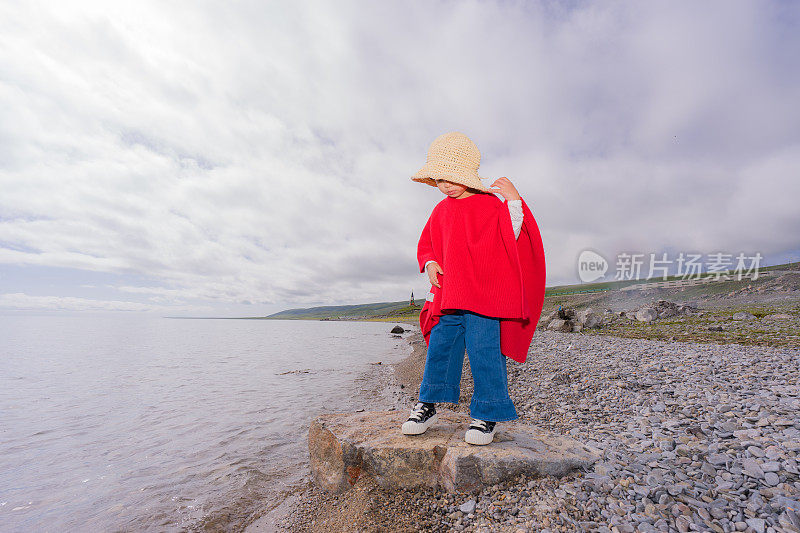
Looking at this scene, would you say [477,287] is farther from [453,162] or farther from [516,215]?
[453,162]

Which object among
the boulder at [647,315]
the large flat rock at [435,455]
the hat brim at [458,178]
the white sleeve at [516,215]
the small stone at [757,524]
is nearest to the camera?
the small stone at [757,524]

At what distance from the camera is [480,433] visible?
12.6ft

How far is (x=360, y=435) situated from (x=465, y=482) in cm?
147

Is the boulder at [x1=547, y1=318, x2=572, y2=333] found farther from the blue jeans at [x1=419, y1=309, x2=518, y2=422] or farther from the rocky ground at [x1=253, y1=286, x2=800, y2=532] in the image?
the blue jeans at [x1=419, y1=309, x2=518, y2=422]

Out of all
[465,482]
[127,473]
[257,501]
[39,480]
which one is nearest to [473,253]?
[465,482]

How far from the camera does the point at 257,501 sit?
4.52 m

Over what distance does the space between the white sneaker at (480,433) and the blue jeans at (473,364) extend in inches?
3.5

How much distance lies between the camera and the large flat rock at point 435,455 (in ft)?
11.4

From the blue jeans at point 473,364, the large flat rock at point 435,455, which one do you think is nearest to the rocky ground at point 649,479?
the large flat rock at point 435,455

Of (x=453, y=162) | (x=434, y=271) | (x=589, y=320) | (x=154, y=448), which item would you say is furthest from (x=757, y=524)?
(x=589, y=320)

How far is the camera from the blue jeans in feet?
13.0

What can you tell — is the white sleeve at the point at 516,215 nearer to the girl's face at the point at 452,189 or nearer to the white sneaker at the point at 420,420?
the girl's face at the point at 452,189

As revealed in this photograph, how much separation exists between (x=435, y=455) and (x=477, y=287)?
1939 mm

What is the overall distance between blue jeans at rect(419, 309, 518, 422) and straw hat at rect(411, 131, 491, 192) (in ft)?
5.23
